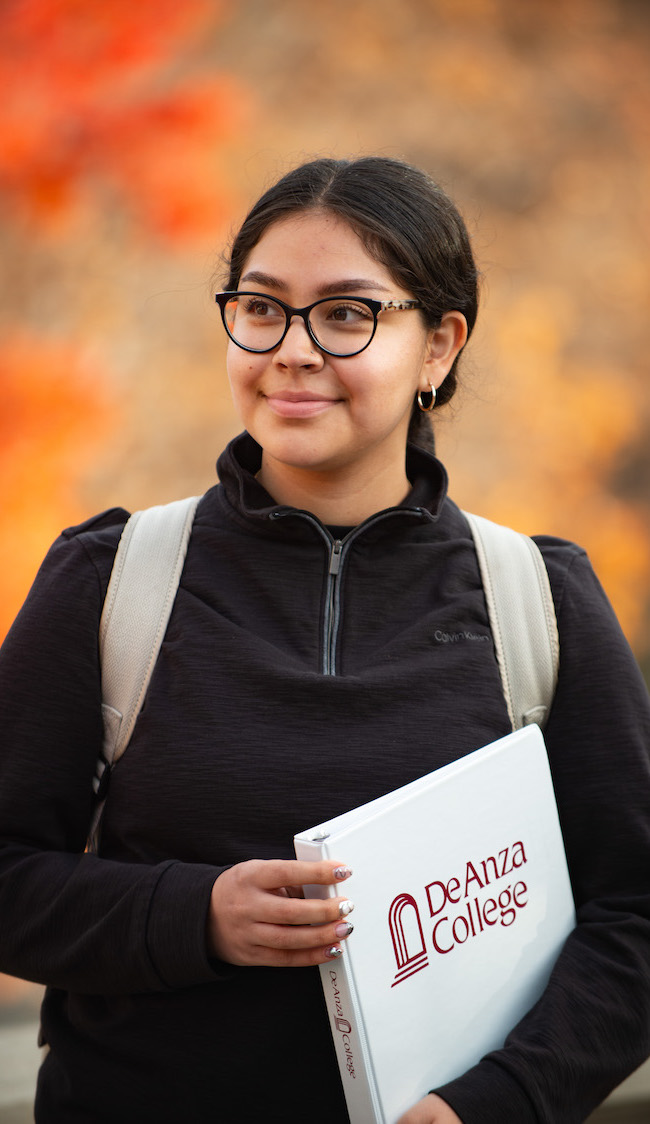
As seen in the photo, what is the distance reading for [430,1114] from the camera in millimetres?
1123

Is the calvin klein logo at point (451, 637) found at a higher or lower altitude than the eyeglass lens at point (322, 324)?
lower

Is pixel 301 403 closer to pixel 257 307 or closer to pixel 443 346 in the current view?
pixel 257 307

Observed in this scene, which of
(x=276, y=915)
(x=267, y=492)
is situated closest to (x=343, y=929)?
(x=276, y=915)

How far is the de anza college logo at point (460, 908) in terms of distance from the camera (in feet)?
3.73

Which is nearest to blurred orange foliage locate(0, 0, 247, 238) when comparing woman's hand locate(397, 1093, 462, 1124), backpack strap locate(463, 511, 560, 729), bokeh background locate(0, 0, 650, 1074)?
bokeh background locate(0, 0, 650, 1074)

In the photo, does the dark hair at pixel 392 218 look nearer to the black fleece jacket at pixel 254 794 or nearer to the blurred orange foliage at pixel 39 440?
the black fleece jacket at pixel 254 794

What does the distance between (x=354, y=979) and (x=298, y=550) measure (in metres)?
0.54

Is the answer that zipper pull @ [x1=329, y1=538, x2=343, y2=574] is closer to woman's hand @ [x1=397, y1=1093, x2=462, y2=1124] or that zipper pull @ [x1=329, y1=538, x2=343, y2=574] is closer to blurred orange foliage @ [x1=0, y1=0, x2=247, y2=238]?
woman's hand @ [x1=397, y1=1093, x2=462, y2=1124]

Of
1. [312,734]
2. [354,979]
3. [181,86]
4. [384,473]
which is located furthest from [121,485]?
[354,979]

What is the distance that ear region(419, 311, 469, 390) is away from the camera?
4.77 feet

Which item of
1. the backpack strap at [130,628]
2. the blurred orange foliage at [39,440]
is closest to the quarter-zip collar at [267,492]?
the backpack strap at [130,628]

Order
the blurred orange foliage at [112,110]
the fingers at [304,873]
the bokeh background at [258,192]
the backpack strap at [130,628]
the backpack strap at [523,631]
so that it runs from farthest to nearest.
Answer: the bokeh background at [258,192] < the blurred orange foliage at [112,110] < the backpack strap at [523,631] < the backpack strap at [130,628] < the fingers at [304,873]

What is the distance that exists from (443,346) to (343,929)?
815 millimetres

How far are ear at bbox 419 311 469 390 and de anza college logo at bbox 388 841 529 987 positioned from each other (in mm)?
649
